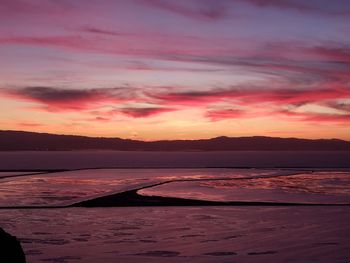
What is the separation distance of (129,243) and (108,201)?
39.9ft

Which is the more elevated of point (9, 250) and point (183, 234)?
point (9, 250)

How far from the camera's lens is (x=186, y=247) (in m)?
16.5

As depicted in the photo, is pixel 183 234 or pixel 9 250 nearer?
pixel 9 250

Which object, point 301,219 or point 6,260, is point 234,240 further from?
point 6,260

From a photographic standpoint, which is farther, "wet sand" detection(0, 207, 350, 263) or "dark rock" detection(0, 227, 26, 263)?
"wet sand" detection(0, 207, 350, 263)

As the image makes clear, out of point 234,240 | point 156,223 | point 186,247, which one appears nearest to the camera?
point 186,247

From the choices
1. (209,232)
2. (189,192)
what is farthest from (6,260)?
(189,192)

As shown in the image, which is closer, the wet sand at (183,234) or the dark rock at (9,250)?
the dark rock at (9,250)

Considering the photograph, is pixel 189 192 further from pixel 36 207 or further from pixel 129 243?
pixel 129 243

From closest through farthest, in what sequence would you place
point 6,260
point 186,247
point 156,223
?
point 6,260
point 186,247
point 156,223

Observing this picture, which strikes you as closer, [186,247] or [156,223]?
[186,247]

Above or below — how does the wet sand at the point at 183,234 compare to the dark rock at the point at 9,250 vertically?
below

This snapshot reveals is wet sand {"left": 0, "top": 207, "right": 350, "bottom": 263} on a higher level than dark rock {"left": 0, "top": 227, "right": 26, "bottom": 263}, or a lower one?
lower

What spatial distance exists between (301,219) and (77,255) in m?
10.7
